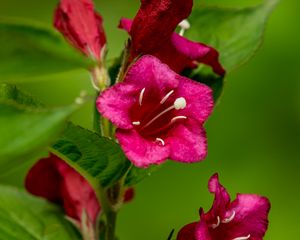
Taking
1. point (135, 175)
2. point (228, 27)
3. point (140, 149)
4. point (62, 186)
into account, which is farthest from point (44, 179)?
point (228, 27)

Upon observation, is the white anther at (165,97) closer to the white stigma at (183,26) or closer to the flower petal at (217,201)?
the flower petal at (217,201)

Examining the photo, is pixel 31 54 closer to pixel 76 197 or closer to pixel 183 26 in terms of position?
pixel 76 197

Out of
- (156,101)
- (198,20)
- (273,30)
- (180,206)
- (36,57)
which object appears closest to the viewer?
(36,57)

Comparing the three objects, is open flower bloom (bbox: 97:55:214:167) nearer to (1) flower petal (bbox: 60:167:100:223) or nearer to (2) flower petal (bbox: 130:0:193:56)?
(2) flower petal (bbox: 130:0:193:56)

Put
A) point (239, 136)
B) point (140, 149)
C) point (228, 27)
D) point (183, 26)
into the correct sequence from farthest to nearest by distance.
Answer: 1. point (239, 136)
2. point (228, 27)
3. point (183, 26)
4. point (140, 149)

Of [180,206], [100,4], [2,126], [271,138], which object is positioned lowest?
[180,206]

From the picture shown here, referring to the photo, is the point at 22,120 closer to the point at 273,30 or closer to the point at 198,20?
the point at 198,20

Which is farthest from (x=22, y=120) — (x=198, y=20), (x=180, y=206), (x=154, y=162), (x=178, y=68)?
(x=180, y=206)
